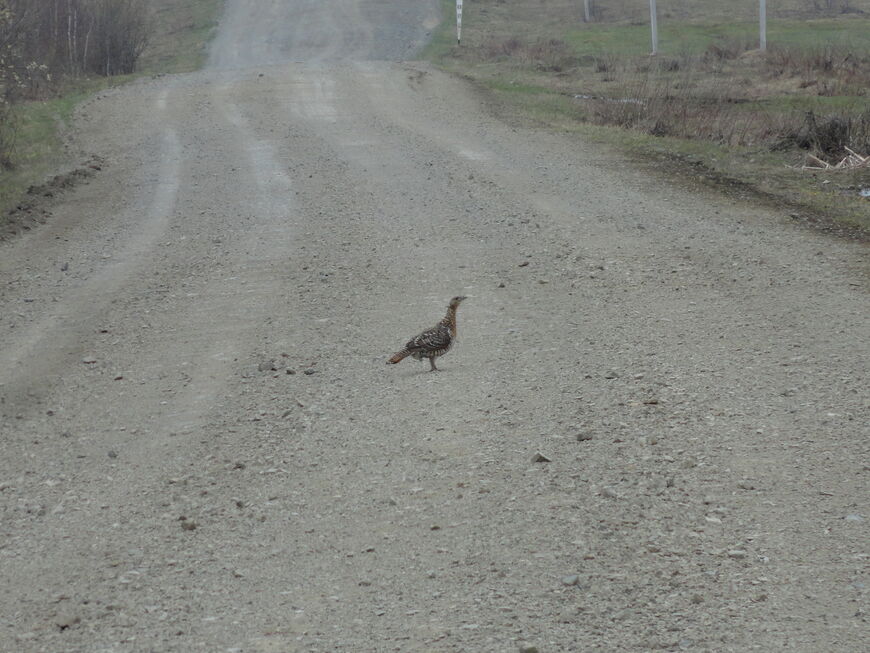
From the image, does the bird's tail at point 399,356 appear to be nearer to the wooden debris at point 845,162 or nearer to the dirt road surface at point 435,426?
the dirt road surface at point 435,426

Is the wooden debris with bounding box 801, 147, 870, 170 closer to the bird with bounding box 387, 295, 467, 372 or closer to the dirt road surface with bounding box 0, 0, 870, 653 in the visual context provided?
the dirt road surface with bounding box 0, 0, 870, 653

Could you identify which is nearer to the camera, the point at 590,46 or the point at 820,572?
the point at 820,572

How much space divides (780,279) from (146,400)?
6042 mm

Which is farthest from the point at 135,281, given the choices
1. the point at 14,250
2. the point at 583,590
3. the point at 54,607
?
the point at 583,590

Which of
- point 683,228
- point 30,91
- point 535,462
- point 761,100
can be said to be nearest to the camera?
point 535,462

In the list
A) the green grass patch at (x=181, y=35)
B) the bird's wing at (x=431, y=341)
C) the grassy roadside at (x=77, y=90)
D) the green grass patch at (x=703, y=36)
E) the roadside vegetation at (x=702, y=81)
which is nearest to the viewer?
the bird's wing at (x=431, y=341)

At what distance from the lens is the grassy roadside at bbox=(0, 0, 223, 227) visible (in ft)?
60.3

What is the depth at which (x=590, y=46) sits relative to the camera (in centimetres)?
3825

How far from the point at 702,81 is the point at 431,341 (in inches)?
921

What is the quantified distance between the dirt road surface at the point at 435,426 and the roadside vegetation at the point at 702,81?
2.48 m

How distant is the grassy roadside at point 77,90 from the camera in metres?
18.4

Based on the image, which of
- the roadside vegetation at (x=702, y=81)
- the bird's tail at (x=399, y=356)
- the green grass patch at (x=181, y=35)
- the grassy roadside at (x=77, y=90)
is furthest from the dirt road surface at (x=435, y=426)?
the green grass patch at (x=181, y=35)

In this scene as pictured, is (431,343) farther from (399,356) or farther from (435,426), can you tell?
(435,426)

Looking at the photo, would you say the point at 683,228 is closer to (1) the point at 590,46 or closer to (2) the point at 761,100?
(2) the point at 761,100
